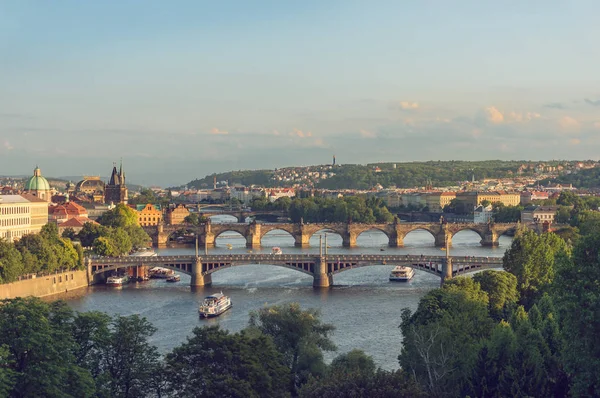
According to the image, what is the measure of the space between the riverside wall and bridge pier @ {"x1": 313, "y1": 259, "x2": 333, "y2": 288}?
12.6 metres

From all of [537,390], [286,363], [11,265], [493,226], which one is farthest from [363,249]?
[537,390]

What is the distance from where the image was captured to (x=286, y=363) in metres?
27.8

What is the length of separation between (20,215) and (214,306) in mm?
30156

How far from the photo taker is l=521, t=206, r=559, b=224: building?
106500mm

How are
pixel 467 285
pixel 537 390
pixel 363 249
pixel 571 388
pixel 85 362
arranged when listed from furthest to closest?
1. pixel 363 249
2. pixel 467 285
3. pixel 85 362
4. pixel 537 390
5. pixel 571 388

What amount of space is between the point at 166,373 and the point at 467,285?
49.8ft

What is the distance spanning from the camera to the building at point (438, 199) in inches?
6078

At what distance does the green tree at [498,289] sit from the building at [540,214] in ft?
225

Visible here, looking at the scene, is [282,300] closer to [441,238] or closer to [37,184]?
[441,238]

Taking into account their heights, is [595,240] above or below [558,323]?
above

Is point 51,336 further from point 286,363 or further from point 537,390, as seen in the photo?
point 537,390

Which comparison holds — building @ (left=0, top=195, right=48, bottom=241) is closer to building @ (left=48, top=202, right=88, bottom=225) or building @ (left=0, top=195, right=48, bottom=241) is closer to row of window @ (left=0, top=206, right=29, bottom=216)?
row of window @ (left=0, top=206, right=29, bottom=216)

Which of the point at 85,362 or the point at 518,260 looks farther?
the point at 518,260

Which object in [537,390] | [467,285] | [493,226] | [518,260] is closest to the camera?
[537,390]
